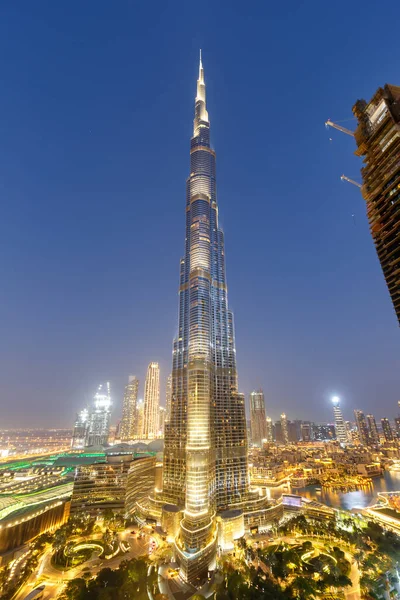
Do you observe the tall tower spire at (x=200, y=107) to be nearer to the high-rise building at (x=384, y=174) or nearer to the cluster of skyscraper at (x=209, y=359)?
the cluster of skyscraper at (x=209, y=359)

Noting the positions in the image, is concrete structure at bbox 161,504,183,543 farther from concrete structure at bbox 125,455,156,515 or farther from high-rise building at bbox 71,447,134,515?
concrete structure at bbox 125,455,156,515

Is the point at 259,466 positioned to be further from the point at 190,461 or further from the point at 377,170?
the point at 377,170

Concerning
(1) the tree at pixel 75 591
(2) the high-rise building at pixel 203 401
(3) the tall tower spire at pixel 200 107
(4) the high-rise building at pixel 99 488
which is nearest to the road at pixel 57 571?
(1) the tree at pixel 75 591

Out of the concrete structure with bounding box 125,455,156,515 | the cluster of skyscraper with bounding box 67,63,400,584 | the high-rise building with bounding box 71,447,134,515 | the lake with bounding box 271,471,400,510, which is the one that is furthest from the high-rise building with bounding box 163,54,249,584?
the lake with bounding box 271,471,400,510

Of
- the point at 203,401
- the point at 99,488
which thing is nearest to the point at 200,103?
the point at 203,401

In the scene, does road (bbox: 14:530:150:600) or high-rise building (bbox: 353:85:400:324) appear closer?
high-rise building (bbox: 353:85:400:324)

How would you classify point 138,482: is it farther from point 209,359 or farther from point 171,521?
point 209,359

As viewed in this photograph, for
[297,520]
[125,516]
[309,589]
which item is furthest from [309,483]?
[309,589]
